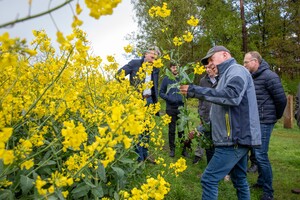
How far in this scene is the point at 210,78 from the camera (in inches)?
198

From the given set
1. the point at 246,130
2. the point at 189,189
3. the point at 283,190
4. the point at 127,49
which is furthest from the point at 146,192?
the point at 283,190

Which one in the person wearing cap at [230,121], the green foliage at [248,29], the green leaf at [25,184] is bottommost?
the green foliage at [248,29]

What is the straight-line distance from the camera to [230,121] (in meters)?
3.14

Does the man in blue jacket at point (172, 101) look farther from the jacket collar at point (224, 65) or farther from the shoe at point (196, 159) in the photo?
the jacket collar at point (224, 65)

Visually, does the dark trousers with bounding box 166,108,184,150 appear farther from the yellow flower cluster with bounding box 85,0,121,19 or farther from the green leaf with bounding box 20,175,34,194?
the yellow flower cluster with bounding box 85,0,121,19

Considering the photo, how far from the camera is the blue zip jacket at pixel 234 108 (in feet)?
9.98

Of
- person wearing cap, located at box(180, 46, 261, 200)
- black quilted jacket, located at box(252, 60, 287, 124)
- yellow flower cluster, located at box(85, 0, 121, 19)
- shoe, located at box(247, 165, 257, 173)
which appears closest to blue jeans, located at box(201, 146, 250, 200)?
person wearing cap, located at box(180, 46, 261, 200)

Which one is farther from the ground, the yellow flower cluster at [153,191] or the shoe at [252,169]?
the yellow flower cluster at [153,191]

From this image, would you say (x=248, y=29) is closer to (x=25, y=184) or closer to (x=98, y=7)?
(x=25, y=184)

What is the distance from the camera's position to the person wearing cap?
10.0ft

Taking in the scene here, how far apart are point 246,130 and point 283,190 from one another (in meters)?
2.35

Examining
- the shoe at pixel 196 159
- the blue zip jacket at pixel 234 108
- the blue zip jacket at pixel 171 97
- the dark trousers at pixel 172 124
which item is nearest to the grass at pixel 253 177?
the shoe at pixel 196 159

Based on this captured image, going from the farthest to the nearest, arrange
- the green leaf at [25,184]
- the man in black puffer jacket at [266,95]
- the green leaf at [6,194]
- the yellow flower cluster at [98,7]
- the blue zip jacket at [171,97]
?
the blue zip jacket at [171,97] < the man in black puffer jacket at [266,95] < the green leaf at [25,184] < the green leaf at [6,194] < the yellow flower cluster at [98,7]

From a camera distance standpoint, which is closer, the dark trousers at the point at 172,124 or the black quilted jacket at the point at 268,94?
the black quilted jacket at the point at 268,94
